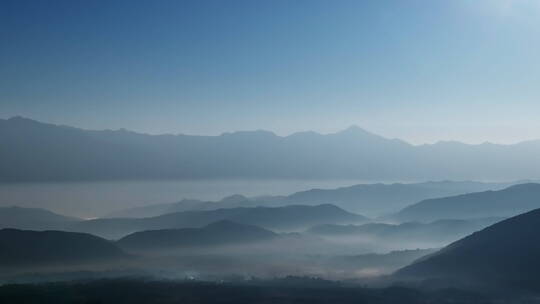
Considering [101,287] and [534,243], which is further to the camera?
[534,243]

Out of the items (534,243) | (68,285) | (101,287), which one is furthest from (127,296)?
(534,243)

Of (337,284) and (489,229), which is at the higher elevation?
(489,229)

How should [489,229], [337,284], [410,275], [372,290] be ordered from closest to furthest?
1. [372,290]
2. [337,284]
3. [410,275]
4. [489,229]

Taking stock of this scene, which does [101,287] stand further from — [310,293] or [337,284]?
[337,284]

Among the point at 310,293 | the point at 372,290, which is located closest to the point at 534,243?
the point at 372,290

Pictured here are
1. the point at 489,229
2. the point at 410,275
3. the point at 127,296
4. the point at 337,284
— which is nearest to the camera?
the point at 127,296

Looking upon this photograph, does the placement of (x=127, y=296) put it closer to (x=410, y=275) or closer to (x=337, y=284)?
(x=337, y=284)
